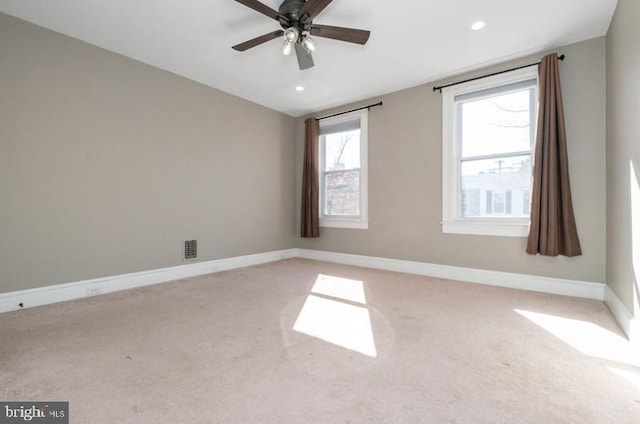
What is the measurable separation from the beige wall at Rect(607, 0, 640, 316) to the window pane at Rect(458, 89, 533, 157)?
0.68 metres

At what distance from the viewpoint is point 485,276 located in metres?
3.40

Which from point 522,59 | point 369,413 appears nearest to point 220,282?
point 369,413

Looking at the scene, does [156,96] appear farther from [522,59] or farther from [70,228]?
[522,59]

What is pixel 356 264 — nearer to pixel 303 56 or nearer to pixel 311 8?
pixel 303 56

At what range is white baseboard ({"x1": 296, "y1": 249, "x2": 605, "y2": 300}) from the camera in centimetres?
285

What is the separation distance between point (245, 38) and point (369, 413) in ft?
10.6

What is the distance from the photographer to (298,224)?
208 inches

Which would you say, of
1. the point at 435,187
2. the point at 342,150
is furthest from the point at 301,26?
the point at 342,150

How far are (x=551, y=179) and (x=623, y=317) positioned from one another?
52.8 inches

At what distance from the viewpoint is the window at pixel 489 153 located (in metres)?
3.20

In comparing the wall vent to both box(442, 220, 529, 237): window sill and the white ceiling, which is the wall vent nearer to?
the white ceiling

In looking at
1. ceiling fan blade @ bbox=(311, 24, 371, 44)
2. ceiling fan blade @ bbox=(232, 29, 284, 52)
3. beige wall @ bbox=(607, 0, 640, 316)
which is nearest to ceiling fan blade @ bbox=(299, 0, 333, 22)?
ceiling fan blade @ bbox=(311, 24, 371, 44)

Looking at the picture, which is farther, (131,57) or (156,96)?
(156,96)

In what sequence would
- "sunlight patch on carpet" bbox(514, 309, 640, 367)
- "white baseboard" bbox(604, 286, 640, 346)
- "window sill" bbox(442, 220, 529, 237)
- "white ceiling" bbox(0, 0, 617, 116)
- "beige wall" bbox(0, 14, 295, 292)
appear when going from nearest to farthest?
"sunlight patch on carpet" bbox(514, 309, 640, 367)
"white baseboard" bbox(604, 286, 640, 346)
"white ceiling" bbox(0, 0, 617, 116)
"beige wall" bbox(0, 14, 295, 292)
"window sill" bbox(442, 220, 529, 237)
